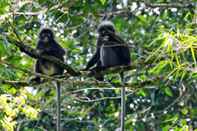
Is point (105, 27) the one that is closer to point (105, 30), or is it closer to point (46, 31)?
point (105, 30)

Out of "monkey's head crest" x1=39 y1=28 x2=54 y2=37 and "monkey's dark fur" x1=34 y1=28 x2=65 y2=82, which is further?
"monkey's head crest" x1=39 y1=28 x2=54 y2=37

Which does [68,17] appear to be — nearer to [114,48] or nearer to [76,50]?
[114,48]

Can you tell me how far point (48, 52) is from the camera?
5.54 meters

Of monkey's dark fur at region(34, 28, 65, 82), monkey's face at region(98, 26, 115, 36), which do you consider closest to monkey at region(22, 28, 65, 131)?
monkey's dark fur at region(34, 28, 65, 82)

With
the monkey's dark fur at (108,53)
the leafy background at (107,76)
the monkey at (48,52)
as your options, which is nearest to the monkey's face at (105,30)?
the monkey's dark fur at (108,53)

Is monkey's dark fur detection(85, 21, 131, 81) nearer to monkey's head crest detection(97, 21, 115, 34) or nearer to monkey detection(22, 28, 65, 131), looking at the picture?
monkey's head crest detection(97, 21, 115, 34)

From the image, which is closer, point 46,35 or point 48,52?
point 48,52

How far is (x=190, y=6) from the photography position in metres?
5.60

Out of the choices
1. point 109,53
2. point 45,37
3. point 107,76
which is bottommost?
point 107,76

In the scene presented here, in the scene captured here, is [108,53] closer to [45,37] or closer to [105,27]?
[105,27]

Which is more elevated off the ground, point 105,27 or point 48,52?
point 105,27

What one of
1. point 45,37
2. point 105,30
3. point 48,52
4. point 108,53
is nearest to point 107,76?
point 108,53

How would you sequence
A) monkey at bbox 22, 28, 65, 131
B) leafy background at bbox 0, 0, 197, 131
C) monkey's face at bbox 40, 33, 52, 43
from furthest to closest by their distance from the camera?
1. monkey's face at bbox 40, 33, 52, 43
2. monkey at bbox 22, 28, 65, 131
3. leafy background at bbox 0, 0, 197, 131

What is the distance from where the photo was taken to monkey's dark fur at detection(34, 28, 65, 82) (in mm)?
5512
